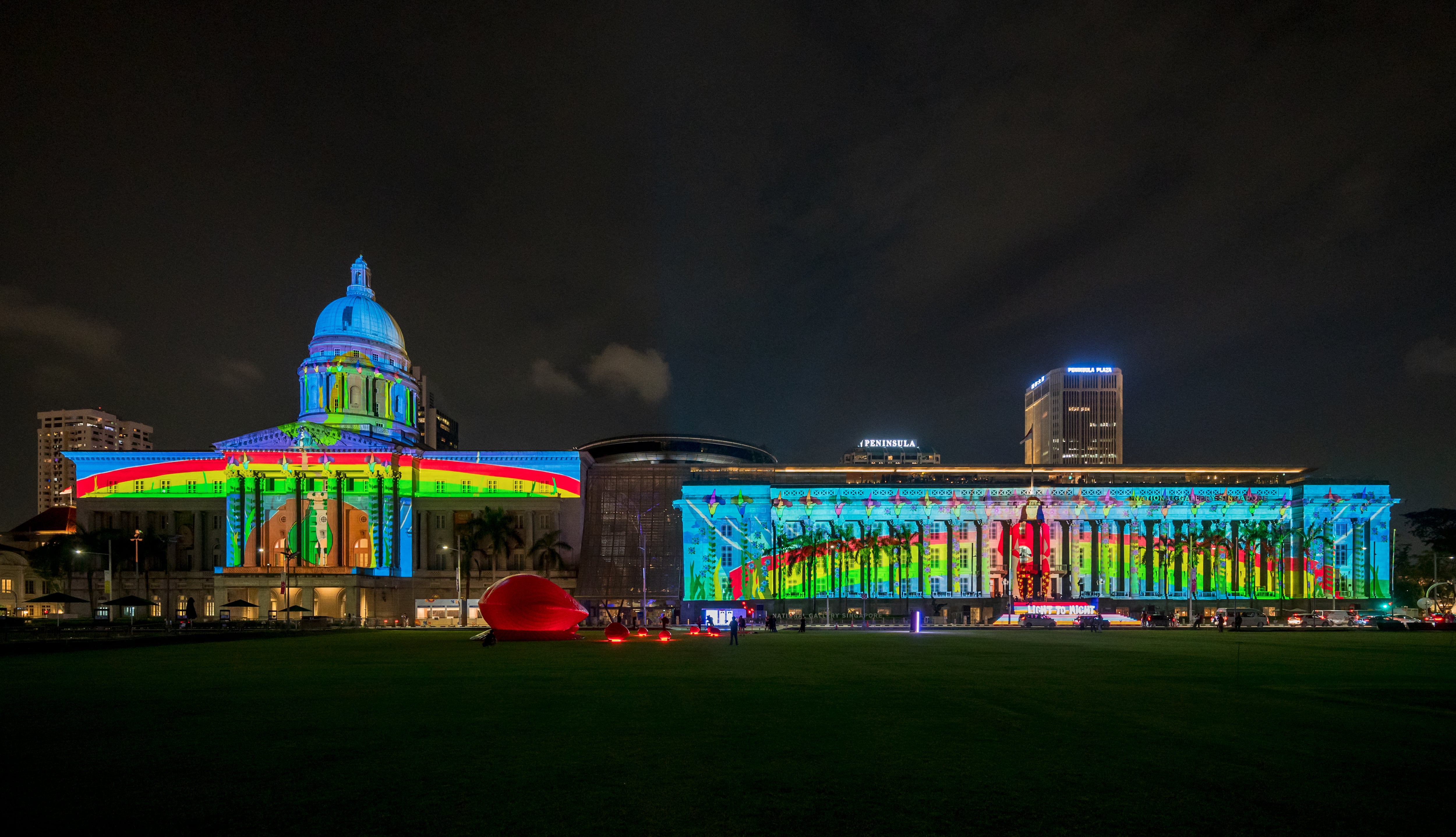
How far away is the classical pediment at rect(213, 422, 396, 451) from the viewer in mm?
101000

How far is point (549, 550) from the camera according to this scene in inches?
4129

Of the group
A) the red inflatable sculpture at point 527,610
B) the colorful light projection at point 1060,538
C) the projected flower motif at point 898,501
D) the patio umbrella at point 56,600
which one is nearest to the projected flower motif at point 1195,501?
the colorful light projection at point 1060,538

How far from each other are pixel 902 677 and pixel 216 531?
101m

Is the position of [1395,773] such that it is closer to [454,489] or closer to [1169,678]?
[1169,678]

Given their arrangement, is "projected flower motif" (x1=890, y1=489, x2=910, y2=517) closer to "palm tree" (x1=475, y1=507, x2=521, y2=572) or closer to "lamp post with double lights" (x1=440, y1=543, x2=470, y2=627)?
"palm tree" (x1=475, y1=507, x2=521, y2=572)

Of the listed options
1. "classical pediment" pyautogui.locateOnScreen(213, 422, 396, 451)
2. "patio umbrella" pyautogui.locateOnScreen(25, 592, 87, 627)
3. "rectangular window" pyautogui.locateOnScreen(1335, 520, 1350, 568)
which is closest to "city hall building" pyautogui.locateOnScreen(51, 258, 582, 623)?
"classical pediment" pyautogui.locateOnScreen(213, 422, 396, 451)

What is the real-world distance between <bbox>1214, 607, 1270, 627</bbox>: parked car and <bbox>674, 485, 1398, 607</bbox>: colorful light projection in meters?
10.3

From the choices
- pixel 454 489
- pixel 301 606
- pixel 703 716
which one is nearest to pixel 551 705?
pixel 703 716

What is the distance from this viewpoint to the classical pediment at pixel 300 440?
101000 mm

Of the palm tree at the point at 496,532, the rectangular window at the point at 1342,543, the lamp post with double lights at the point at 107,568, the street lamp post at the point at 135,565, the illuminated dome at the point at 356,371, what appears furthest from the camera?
the rectangular window at the point at 1342,543

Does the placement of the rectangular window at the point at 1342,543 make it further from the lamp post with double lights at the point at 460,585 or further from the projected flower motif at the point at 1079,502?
the lamp post with double lights at the point at 460,585

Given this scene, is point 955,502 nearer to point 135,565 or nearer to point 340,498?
point 340,498

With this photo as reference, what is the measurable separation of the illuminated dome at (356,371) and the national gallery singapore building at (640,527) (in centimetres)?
24

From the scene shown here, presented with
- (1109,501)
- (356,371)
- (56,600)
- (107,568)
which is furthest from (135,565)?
(1109,501)
